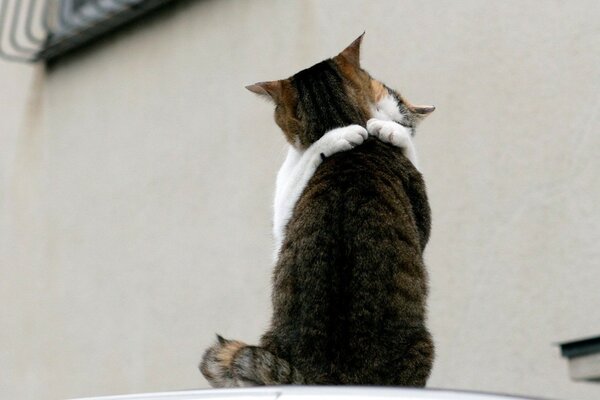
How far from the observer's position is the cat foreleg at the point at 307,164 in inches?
190

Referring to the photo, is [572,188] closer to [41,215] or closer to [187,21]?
[187,21]

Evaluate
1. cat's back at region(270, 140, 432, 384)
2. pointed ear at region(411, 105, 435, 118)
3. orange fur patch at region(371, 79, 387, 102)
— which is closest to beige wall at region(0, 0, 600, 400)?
pointed ear at region(411, 105, 435, 118)

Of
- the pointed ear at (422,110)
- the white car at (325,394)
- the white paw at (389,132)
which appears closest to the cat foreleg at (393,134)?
the white paw at (389,132)

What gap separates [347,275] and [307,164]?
597 millimetres

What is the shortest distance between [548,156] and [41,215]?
3621mm

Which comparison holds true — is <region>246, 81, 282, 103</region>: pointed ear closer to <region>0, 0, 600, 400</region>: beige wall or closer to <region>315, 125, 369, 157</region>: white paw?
<region>315, 125, 369, 157</region>: white paw

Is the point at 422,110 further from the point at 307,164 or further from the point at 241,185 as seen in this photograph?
the point at 241,185

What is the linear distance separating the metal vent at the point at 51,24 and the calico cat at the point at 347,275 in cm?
345

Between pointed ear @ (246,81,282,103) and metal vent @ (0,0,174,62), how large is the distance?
286 centimetres

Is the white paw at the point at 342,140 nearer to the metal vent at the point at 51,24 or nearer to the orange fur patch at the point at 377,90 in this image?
the orange fur patch at the point at 377,90

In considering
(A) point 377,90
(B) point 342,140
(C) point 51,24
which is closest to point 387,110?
(A) point 377,90

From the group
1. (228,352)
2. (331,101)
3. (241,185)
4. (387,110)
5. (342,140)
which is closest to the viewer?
(228,352)

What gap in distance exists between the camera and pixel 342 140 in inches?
191

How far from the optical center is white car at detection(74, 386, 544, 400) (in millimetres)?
2666
